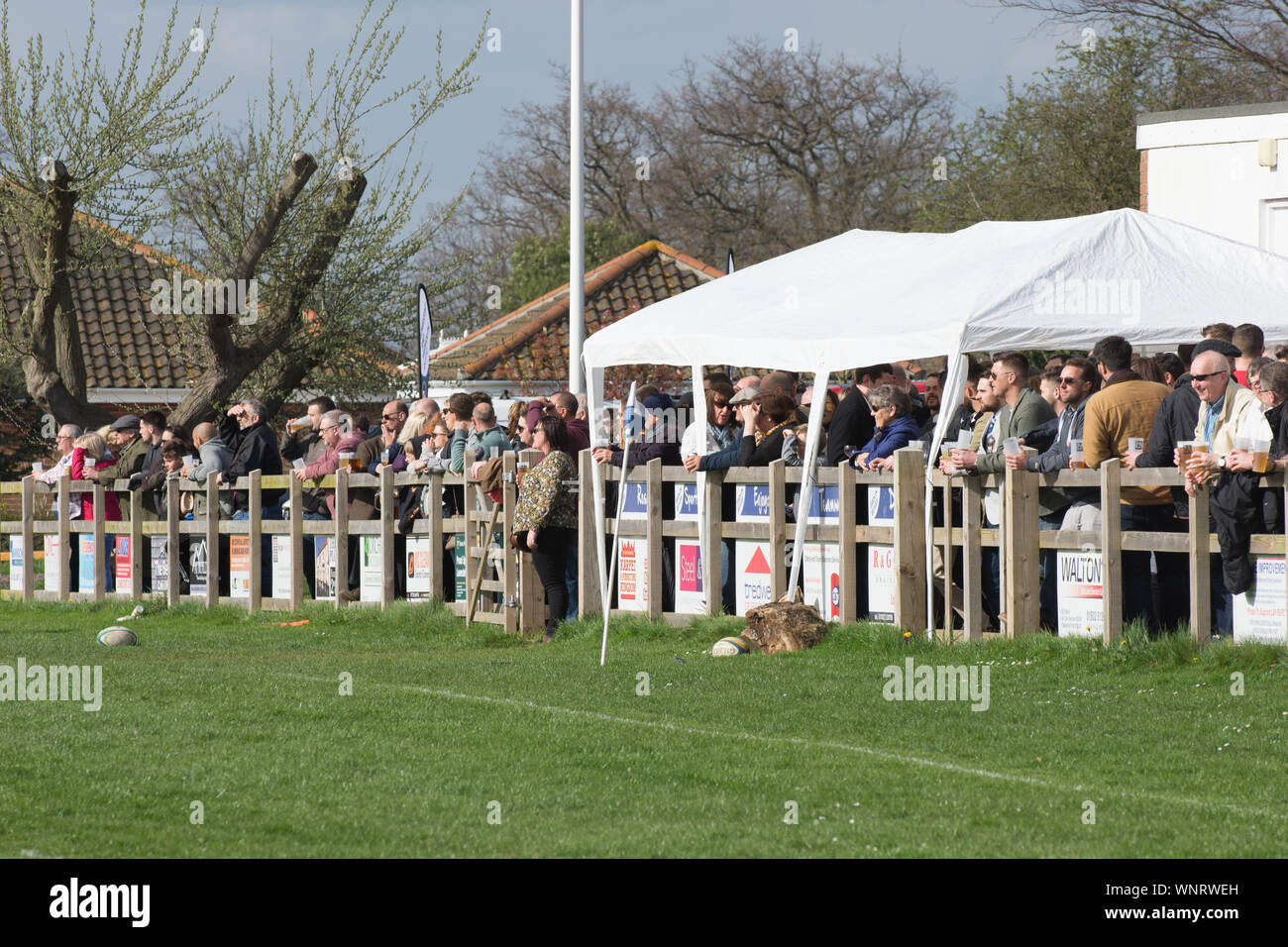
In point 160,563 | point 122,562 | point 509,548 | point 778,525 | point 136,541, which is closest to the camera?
point 778,525

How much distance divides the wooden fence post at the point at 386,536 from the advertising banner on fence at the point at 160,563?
3.90 metres

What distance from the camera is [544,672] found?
12344 mm

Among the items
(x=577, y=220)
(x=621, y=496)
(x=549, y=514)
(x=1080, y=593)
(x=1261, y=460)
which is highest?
(x=577, y=220)

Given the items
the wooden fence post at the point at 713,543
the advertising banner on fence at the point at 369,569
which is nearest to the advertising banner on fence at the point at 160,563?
the advertising banner on fence at the point at 369,569

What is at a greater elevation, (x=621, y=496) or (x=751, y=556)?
(x=621, y=496)

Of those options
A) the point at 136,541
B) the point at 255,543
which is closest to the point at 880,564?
the point at 255,543

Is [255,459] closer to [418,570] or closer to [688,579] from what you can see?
[418,570]

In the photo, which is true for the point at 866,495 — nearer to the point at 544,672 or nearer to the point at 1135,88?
the point at 544,672

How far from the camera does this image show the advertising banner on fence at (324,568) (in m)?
18.2

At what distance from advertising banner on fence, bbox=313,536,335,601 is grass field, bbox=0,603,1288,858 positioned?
4.56m

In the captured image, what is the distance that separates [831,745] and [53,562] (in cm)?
1542

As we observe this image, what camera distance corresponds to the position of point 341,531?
1780cm

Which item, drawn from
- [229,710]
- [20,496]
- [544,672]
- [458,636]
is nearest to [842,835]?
[229,710]

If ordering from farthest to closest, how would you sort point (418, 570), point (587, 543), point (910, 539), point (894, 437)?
point (418, 570), point (587, 543), point (894, 437), point (910, 539)
